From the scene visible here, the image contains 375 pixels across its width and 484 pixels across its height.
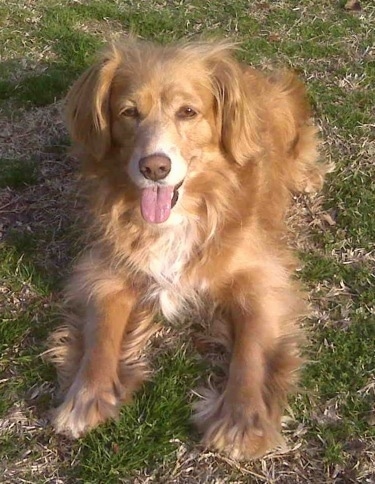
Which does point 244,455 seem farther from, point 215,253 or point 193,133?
point 193,133

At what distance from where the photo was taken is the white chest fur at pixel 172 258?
408 centimetres

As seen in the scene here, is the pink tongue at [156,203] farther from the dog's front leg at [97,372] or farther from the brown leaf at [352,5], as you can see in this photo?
the brown leaf at [352,5]

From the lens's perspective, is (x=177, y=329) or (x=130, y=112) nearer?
(x=130, y=112)

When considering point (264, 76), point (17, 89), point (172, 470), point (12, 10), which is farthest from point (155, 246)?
point (12, 10)

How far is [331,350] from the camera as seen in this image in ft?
13.2

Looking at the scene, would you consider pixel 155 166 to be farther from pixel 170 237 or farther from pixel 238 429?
pixel 238 429

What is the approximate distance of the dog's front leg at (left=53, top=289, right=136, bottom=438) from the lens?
11.9 feet

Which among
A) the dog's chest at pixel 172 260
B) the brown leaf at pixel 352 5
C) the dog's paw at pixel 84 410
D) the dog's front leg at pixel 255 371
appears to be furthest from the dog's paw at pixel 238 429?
the brown leaf at pixel 352 5

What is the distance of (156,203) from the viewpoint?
3.89 meters

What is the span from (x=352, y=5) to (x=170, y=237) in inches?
171

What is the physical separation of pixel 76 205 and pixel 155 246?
1.20m

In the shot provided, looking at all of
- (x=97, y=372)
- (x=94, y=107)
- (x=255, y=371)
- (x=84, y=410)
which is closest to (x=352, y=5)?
(x=94, y=107)

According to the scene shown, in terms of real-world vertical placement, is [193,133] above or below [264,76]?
above

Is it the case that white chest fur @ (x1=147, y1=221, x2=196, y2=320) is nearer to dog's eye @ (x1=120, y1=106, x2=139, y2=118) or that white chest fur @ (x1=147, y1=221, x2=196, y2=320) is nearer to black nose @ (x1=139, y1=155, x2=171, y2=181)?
black nose @ (x1=139, y1=155, x2=171, y2=181)
